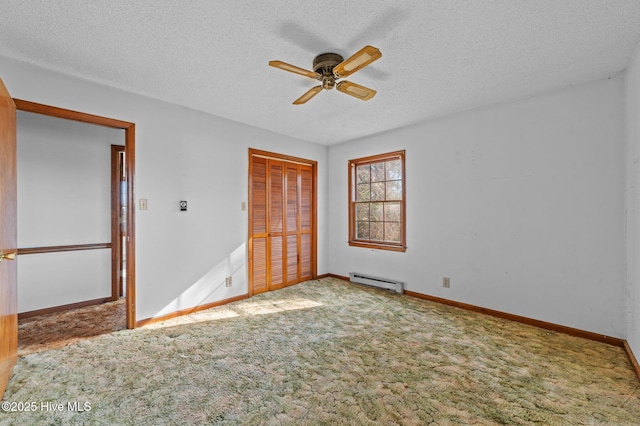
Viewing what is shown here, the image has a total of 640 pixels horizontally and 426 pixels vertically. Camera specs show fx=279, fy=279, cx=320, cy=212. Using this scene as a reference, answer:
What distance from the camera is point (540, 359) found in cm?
230

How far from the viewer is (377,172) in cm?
461

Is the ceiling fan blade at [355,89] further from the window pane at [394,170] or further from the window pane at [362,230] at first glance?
the window pane at [362,230]

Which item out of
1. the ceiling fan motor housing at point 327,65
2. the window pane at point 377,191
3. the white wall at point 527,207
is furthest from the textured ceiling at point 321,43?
the window pane at point 377,191

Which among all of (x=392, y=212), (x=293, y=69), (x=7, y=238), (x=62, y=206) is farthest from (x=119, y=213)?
(x=392, y=212)

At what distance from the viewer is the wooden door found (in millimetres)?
1825

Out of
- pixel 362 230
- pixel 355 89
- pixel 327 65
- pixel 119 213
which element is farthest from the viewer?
pixel 362 230

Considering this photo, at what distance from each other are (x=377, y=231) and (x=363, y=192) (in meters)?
0.71

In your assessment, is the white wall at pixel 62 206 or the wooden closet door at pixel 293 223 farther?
the wooden closet door at pixel 293 223

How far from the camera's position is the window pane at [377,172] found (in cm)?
454

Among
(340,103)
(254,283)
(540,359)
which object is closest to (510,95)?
(340,103)

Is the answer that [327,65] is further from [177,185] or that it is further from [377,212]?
[377,212]

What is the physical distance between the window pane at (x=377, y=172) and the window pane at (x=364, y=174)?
0.27 ft

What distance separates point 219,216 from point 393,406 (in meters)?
2.90

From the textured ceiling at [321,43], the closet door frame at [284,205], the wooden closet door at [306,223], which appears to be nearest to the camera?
the textured ceiling at [321,43]
